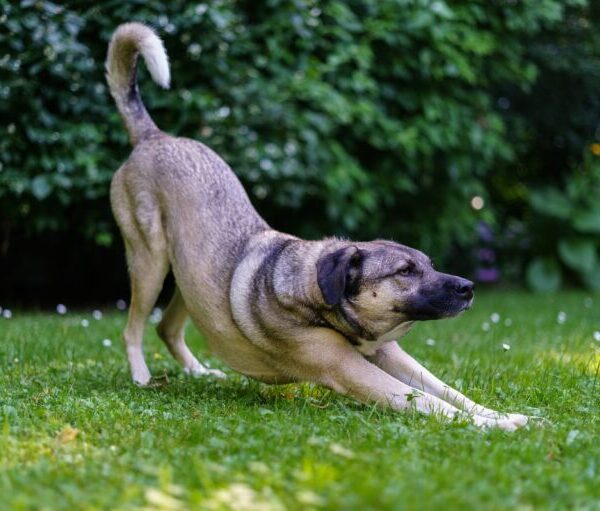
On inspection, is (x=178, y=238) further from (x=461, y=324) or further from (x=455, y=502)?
(x=461, y=324)

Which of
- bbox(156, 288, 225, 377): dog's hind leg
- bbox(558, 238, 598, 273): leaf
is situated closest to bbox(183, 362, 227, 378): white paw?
bbox(156, 288, 225, 377): dog's hind leg

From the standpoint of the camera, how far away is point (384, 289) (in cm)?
444

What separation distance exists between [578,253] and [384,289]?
26.1ft

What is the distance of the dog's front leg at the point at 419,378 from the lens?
4207 millimetres

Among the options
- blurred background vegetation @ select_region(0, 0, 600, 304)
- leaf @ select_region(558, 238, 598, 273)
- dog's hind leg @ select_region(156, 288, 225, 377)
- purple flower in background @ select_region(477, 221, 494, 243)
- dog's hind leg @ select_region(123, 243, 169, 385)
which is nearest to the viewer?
dog's hind leg @ select_region(123, 243, 169, 385)

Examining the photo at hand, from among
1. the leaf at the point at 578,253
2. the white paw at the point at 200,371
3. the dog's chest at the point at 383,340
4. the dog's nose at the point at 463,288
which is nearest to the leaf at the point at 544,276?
the leaf at the point at 578,253

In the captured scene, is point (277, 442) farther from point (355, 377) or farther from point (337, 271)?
point (337, 271)

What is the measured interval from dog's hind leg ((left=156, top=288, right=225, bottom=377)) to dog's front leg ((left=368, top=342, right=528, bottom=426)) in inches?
57.3

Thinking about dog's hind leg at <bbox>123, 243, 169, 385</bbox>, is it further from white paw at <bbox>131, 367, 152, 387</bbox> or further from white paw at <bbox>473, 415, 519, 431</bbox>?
white paw at <bbox>473, 415, 519, 431</bbox>

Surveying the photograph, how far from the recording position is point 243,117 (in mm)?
→ 8141

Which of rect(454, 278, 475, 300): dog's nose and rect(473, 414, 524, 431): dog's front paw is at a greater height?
rect(454, 278, 475, 300): dog's nose

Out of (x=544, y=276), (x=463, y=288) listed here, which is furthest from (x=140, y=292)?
(x=544, y=276)

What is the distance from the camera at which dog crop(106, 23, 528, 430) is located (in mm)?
4398

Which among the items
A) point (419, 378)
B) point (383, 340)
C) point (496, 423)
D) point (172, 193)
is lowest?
point (419, 378)
